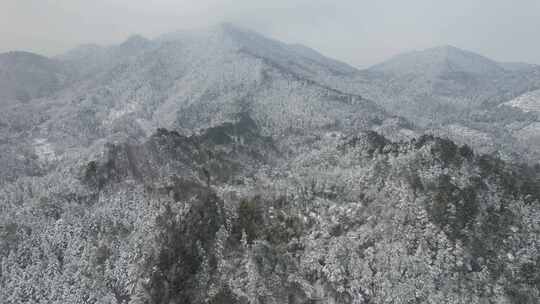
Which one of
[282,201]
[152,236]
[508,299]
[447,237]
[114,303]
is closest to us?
[508,299]

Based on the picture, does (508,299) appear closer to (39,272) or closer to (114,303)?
(114,303)

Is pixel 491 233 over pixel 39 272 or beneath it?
over

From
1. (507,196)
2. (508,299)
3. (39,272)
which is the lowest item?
(39,272)

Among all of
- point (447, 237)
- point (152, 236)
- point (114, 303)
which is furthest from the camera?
point (152, 236)

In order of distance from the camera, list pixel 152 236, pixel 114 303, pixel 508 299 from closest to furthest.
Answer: pixel 508 299 → pixel 114 303 → pixel 152 236

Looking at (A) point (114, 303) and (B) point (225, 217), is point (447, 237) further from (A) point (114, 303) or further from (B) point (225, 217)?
(A) point (114, 303)

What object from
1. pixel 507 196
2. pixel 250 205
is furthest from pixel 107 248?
pixel 507 196

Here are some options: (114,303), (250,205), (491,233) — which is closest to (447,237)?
(491,233)

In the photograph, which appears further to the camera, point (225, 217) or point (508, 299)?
point (225, 217)

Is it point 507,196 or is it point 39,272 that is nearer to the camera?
point 507,196
